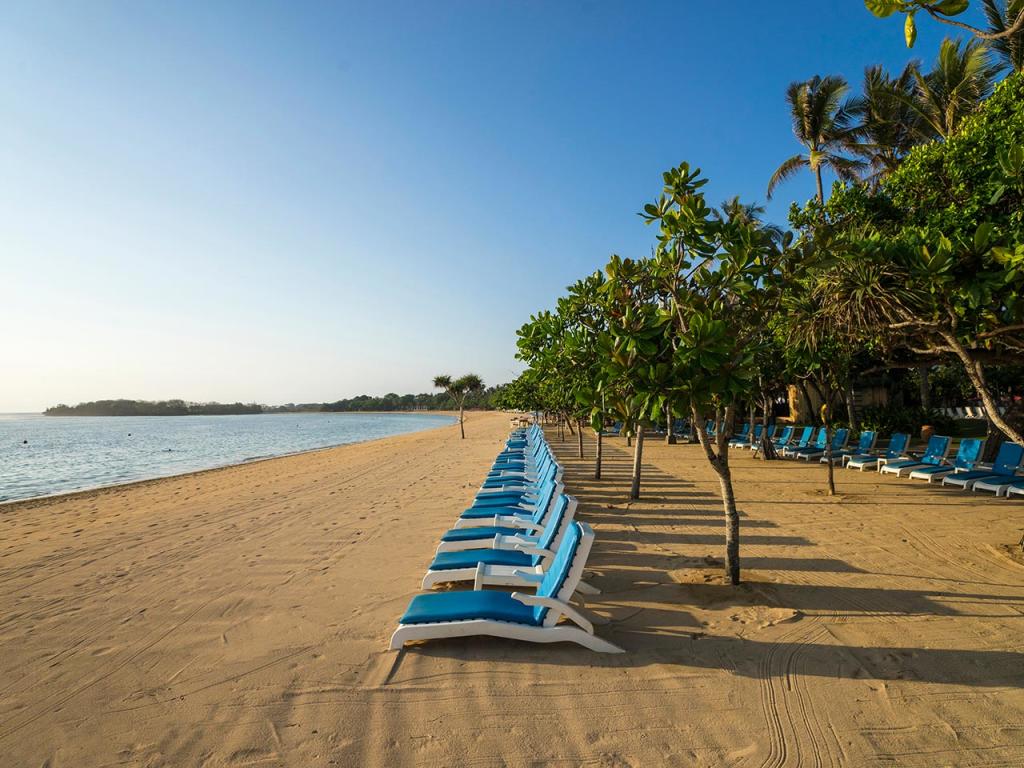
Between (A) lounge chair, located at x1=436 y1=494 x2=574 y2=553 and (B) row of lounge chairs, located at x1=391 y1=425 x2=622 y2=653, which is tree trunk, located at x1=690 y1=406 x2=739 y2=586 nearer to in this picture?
(B) row of lounge chairs, located at x1=391 y1=425 x2=622 y2=653

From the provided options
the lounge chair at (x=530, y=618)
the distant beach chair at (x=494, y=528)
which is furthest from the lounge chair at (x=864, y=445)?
the lounge chair at (x=530, y=618)

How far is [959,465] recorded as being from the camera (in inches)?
444

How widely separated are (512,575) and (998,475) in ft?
34.6

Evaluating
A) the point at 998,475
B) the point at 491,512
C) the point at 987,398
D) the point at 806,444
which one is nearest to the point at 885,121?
the point at 806,444

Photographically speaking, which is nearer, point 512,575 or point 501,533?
point 512,575

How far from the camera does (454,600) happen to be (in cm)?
433

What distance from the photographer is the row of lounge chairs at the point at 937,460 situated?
995 cm

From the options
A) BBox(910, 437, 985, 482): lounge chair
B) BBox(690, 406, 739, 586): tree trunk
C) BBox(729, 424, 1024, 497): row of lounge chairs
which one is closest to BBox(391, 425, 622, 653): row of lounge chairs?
BBox(690, 406, 739, 586): tree trunk

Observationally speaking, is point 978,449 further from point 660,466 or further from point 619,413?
point 619,413

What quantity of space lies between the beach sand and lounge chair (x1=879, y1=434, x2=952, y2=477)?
381cm

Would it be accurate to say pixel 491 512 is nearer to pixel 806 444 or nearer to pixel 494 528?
pixel 494 528

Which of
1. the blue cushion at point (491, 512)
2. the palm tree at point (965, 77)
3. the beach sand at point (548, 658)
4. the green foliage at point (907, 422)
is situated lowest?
the beach sand at point (548, 658)

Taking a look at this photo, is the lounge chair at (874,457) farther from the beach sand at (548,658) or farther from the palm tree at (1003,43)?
the palm tree at (1003,43)

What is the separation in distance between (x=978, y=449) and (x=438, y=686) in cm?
1323
